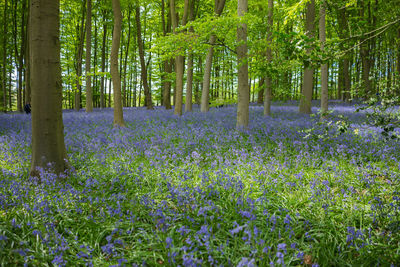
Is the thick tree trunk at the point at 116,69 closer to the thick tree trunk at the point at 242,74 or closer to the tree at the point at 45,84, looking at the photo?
the thick tree trunk at the point at 242,74

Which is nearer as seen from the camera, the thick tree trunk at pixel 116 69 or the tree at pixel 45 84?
the tree at pixel 45 84

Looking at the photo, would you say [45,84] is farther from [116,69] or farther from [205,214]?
[116,69]

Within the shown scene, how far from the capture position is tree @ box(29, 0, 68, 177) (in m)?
4.43

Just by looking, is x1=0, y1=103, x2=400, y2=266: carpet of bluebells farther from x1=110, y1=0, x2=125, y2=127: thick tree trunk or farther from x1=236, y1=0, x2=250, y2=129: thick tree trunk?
x1=110, y1=0, x2=125, y2=127: thick tree trunk

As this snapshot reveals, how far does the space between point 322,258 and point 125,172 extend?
3.47 meters

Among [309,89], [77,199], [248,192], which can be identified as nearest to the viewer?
[77,199]

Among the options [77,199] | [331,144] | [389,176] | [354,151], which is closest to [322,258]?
[389,176]

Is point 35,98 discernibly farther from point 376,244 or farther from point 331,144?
point 331,144

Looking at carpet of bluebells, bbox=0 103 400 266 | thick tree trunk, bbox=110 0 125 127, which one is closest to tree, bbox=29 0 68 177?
carpet of bluebells, bbox=0 103 400 266

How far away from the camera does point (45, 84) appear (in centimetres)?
454

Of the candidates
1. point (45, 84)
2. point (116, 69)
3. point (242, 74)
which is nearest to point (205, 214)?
point (45, 84)

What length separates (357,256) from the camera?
270 centimetres

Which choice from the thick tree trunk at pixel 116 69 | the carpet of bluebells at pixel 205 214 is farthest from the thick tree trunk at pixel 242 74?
the thick tree trunk at pixel 116 69

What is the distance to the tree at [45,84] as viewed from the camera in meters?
4.43
